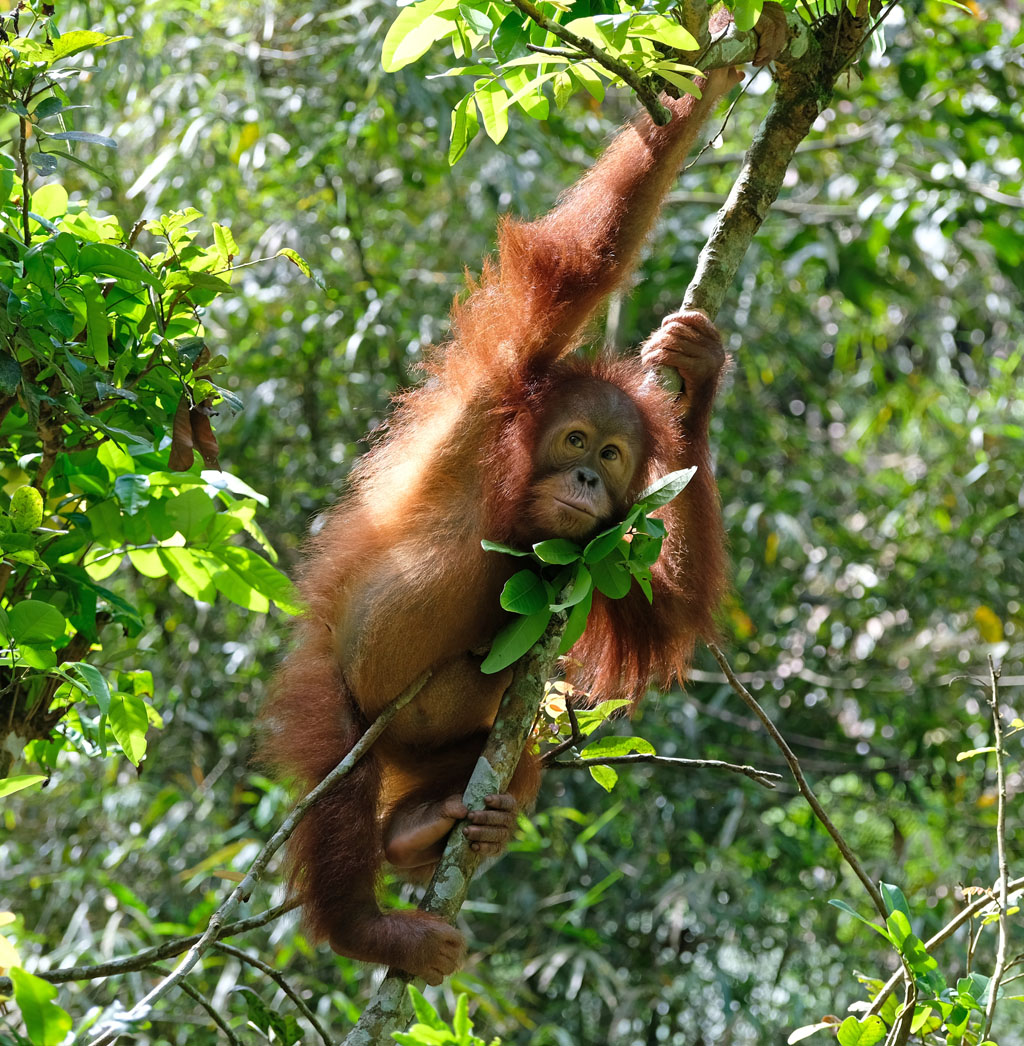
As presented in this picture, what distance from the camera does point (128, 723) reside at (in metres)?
2.11

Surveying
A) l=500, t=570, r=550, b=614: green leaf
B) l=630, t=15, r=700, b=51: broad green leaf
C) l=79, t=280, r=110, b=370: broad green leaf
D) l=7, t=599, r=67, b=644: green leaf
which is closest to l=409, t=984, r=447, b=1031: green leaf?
l=7, t=599, r=67, b=644: green leaf

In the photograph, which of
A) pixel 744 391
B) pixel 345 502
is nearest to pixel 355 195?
pixel 744 391

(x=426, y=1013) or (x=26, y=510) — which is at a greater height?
(x=26, y=510)

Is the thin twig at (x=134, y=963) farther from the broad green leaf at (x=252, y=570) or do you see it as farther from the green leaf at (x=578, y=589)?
the green leaf at (x=578, y=589)

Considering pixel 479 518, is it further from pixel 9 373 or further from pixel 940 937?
pixel 940 937

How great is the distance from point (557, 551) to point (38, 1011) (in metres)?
1.43

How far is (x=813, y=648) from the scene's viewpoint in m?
6.25

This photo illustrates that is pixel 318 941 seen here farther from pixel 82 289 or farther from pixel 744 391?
pixel 744 391

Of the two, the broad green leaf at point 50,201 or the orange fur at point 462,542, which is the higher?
the broad green leaf at point 50,201

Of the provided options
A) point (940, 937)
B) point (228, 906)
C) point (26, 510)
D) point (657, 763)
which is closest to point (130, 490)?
point (26, 510)

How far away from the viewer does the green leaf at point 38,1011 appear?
1.29 metres

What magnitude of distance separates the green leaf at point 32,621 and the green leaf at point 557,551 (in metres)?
0.93

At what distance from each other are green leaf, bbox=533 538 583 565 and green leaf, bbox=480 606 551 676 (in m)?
0.11

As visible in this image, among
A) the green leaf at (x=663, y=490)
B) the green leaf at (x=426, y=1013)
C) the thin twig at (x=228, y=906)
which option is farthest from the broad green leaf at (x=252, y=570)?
the green leaf at (x=426, y=1013)
